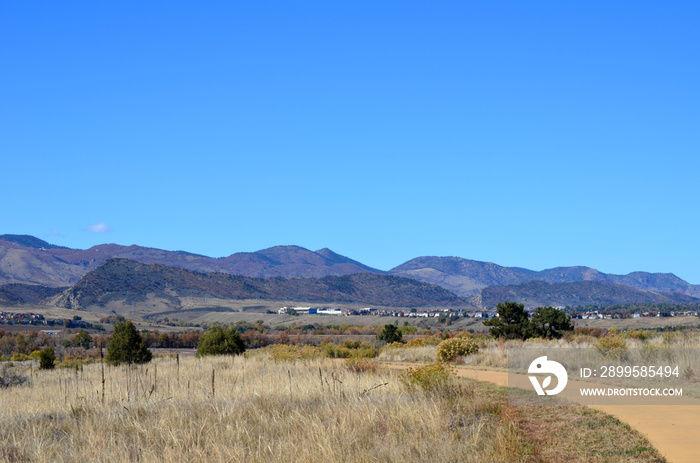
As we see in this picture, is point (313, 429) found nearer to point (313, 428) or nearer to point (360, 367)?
point (313, 428)

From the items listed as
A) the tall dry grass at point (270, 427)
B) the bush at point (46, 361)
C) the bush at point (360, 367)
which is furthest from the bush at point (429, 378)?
the bush at point (46, 361)

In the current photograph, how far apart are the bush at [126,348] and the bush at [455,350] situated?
45.9 feet

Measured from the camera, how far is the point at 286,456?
9125 mm

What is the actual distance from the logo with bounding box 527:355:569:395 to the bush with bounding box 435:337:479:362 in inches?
193

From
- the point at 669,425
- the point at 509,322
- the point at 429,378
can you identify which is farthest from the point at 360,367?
the point at 509,322

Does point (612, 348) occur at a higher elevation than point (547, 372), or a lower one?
higher

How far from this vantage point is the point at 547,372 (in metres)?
20.4

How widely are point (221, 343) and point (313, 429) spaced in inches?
1020

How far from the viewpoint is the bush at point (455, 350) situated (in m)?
28.5

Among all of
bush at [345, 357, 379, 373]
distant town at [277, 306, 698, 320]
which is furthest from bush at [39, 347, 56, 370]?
distant town at [277, 306, 698, 320]

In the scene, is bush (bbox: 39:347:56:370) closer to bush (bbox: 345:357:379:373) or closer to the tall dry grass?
bush (bbox: 345:357:379:373)

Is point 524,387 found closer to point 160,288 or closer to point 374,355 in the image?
point 374,355

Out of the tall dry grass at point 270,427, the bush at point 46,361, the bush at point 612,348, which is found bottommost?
the bush at point 46,361

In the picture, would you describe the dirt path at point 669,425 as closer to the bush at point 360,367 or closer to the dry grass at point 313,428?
the dry grass at point 313,428
